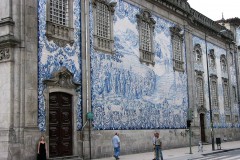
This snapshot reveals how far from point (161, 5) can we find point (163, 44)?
287cm

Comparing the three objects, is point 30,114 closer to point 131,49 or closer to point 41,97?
point 41,97

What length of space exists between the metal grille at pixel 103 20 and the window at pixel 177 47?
825cm

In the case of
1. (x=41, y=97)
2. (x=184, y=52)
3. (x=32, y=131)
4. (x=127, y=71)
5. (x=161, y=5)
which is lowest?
(x=32, y=131)

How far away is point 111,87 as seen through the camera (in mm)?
22047

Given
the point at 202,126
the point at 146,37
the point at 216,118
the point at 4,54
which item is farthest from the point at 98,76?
the point at 216,118

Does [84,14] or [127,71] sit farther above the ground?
[84,14]

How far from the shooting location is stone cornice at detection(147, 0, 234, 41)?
2921cm

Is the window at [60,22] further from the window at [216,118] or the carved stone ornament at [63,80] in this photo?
the window at [216,118]

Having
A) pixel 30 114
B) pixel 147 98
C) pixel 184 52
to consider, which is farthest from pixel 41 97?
pixel 184 52

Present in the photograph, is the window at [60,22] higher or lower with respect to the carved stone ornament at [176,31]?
lower

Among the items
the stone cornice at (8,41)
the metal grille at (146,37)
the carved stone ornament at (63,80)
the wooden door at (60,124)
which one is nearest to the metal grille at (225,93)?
the metal grille at (146,37)

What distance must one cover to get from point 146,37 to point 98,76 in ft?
21.7

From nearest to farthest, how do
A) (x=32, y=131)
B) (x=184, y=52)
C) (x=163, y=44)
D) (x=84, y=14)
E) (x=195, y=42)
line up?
(x=32, y=131) < (x=84, y=14) < (x=163, y=44) < (x=184, y=52) < (x=195, y=42)

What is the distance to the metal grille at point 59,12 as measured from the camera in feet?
62.2
